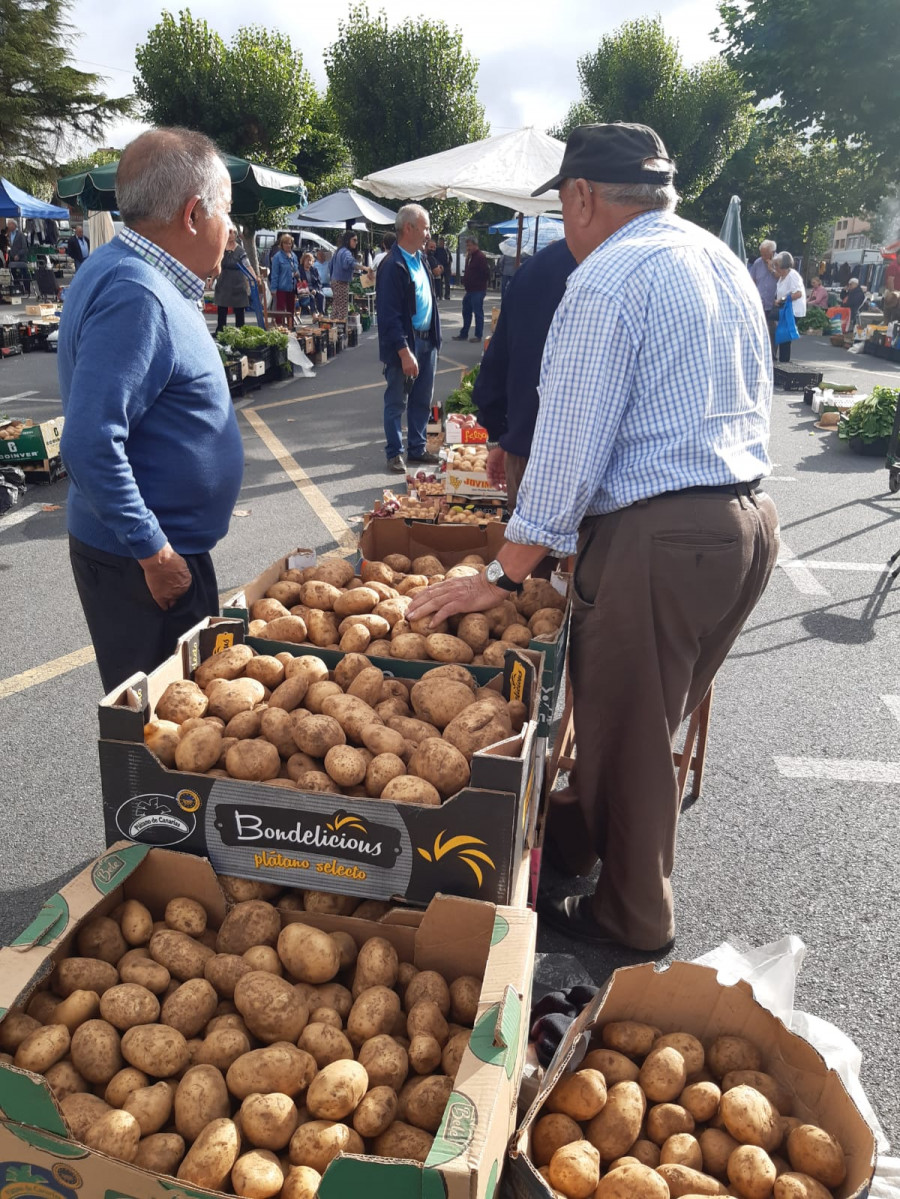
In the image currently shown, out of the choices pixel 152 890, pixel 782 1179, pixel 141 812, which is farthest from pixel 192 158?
pixel 782 1179

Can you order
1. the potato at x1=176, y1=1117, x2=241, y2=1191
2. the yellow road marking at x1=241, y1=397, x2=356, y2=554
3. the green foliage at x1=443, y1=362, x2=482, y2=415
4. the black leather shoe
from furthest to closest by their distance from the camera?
1. the green foliage at x1=443, y1=362, x2=482, y2=415
2. the yellow road marking at x1=241, y1=397, x2=356, y2=554
3. the black leather shoe
4. the potato at x1=176, y1=1117, x2=241, y2=1191

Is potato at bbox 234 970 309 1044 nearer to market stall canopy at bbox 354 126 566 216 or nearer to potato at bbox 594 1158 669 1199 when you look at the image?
potato at bbox 594 1158 669 1199

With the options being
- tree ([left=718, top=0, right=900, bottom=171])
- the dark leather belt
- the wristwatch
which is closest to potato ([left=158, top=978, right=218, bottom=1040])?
the wristwatch

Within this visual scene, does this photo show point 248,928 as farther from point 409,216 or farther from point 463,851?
point 409,216

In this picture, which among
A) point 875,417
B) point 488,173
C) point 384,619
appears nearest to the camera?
point 384,619

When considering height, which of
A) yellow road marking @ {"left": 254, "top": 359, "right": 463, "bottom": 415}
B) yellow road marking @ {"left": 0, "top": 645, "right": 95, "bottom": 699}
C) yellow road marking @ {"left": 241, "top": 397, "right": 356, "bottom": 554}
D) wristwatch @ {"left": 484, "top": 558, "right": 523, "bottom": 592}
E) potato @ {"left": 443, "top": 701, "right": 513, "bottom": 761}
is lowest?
yellow road marking @ {"left": 254, "top": 359, "right": 463, "bottom": 415}

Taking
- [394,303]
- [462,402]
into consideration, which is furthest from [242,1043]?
[462,402]

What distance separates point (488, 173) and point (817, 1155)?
10.6 meters

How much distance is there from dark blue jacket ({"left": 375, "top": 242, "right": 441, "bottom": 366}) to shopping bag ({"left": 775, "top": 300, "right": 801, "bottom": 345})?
10.7 meters

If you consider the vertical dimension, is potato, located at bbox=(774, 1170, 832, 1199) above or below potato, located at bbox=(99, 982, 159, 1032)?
below

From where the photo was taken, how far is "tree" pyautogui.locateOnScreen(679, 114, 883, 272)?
41875 millimetres

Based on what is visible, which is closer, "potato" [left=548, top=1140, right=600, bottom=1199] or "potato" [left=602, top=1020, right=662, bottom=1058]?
"potato" [left=548, top=1140, right=600, bottom=1199]

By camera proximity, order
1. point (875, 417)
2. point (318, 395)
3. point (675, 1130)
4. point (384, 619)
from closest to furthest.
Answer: point (675, 1130)
point (384, 619)
point (875, 417)
point (318, 395)

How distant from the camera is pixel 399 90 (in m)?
32.2
